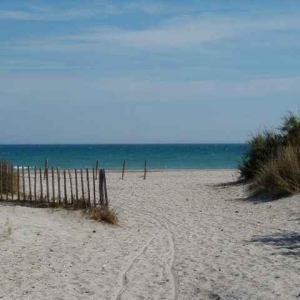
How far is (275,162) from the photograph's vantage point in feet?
76.8

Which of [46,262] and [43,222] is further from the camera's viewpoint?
[43,222]

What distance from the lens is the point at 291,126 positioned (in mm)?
28359

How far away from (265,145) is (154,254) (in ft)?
56.4

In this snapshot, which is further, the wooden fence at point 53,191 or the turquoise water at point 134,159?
the turquoise water at point 134,159

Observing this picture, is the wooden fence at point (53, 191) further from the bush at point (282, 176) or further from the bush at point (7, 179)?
the bush at point (282, 176)

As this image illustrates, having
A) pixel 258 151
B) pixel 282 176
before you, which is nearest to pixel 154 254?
pixel 282 176

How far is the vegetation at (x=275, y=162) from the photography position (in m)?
Answer: 21.7

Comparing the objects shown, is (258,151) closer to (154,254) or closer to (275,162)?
(275,162)

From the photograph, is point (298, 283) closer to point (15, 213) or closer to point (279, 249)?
point (279, 249)

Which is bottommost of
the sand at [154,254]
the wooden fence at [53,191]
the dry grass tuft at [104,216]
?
the sand at [154,254]

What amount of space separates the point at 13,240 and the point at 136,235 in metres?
3.25

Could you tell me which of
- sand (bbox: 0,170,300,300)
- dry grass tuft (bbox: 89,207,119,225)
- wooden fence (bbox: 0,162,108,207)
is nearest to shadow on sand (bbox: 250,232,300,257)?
sand (bbox: 0,170,300,300)

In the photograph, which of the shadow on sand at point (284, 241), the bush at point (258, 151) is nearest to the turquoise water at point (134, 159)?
the bush at point (258, 151)

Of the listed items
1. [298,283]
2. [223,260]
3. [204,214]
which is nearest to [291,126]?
[204,214]
